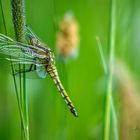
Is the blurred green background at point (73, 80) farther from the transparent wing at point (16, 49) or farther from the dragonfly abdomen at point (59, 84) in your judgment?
the transparent wing at point (16, 49)

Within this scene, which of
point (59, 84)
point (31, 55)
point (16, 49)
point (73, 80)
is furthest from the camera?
point (73, 80)

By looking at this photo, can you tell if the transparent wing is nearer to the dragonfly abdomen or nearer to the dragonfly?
the dragonfly

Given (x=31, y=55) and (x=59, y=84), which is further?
(x=59, y=84)

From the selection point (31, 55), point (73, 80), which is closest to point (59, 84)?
point (31, 55)

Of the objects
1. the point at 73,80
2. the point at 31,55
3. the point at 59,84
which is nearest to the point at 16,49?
the point at 31,55

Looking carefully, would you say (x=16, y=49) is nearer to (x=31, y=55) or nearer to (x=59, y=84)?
(x=31, y=55)

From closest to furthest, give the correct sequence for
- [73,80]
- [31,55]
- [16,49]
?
[16,49], [31,55], [73,80]

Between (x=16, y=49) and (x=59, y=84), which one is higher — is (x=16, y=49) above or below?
above
